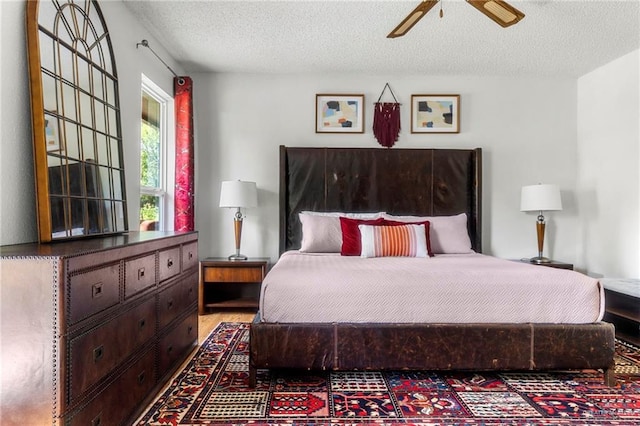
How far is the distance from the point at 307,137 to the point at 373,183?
0.88 m

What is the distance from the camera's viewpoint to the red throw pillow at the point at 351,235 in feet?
11.2

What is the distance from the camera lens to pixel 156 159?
3.92 meters

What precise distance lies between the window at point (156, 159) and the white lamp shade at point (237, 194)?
1.91 ft

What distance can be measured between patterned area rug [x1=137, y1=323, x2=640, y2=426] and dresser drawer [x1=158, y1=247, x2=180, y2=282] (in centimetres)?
62

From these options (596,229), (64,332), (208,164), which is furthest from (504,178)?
(64,332)

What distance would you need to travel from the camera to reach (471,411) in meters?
1.98

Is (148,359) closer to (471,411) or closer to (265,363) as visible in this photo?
(265,363)

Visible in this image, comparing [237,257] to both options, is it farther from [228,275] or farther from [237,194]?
[237,194]

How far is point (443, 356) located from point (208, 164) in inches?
123

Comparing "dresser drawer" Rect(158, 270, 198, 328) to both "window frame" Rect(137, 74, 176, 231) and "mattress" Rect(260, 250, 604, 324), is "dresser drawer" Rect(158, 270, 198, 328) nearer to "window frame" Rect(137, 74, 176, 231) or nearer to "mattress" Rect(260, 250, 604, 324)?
"mattress" Rect(260, 250, 604, 324)

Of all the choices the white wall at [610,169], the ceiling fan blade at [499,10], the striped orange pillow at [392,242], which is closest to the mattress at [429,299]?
the striped orange pillow at [392,242]

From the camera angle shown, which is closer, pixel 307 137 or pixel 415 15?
pixel 415 15

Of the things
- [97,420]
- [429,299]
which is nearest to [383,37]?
[429,299]

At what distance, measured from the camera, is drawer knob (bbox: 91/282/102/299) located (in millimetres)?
1500
